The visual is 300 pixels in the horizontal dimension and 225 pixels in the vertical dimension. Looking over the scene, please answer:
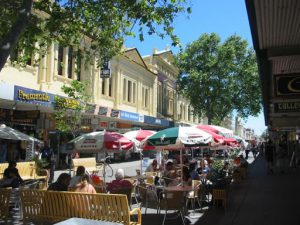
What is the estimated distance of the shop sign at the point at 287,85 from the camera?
29.8 feet

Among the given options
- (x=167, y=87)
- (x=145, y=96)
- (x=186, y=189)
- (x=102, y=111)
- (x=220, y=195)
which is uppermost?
(x=167, y=87)

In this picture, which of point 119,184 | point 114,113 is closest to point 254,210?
point 119,184

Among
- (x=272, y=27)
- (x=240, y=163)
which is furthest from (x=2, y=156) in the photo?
(x=272, y=27)

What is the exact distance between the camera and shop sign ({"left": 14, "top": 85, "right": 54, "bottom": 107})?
2081 centimetres

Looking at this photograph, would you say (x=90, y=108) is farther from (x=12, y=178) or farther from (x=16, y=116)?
(x=12, y=178)

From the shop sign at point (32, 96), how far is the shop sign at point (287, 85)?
14.5m

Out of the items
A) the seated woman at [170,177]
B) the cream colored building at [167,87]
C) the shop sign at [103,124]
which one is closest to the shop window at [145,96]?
the cream colored building at [167,87]

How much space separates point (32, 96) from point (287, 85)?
51.1 ft

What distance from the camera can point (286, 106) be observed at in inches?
458

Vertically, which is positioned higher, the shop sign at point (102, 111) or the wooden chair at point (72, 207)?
the shop sign at point (102, 111)

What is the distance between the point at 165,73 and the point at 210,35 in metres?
7.30

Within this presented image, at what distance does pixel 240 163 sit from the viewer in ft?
69.5

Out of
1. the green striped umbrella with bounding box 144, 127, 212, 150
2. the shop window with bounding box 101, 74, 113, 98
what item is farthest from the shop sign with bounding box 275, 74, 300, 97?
the shop window with bounding box 101, 74, 113, 98

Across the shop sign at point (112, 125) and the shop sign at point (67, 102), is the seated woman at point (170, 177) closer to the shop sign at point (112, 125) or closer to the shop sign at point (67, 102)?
the shop sign at point (67, 102)
